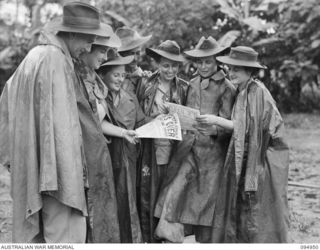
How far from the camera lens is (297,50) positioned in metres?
12.5

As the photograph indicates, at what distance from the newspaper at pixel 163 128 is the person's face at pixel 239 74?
2.03ft

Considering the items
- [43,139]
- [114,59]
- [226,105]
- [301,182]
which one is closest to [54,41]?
[43,139]

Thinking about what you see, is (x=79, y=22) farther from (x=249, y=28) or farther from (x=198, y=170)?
(x=249, y=28)

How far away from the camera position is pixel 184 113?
429 centimetres

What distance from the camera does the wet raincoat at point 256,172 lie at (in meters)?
4.25

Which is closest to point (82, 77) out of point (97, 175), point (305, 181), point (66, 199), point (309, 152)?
point (97, 175)

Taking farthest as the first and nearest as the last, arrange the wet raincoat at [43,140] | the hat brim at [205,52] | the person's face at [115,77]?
the hat brim at [205,52] < the person's face at [115,77] < the wet raincoat at [43,140]

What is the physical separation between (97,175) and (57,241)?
70 centimetres

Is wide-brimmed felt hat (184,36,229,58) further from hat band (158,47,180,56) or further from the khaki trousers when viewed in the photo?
the khaki trousers

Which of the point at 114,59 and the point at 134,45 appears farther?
the point at 134,45

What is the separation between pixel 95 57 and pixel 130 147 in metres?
0.82

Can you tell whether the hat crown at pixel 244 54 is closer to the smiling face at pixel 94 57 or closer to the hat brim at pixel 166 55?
the hat brim at pixel 166 55

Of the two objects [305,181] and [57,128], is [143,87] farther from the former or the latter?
[305,181]

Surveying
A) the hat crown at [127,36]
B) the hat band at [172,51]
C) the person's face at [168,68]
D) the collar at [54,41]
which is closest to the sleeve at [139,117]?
the person's face at [168,68]
